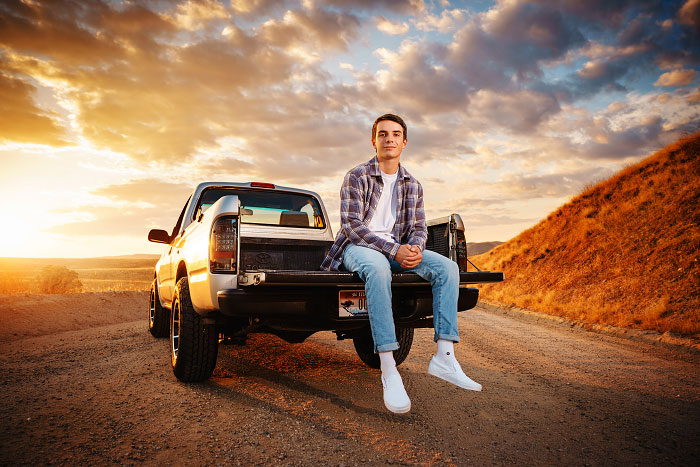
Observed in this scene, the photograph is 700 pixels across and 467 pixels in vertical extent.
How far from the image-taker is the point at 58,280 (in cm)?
1581

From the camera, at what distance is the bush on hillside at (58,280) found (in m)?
15.1

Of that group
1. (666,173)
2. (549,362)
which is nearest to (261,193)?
(549,362)

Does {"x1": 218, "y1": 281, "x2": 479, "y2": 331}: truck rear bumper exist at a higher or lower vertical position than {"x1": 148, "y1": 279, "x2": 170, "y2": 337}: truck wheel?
higher

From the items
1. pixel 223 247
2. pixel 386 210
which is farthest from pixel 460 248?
pixel 223 247

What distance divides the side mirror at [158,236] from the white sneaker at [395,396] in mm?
3955

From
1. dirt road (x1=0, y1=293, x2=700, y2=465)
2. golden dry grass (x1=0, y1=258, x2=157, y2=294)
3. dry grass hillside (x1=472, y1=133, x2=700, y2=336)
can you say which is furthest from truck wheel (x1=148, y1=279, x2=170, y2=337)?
dry grass hillside (x1=472, y1=133, x2=700, y2=336)

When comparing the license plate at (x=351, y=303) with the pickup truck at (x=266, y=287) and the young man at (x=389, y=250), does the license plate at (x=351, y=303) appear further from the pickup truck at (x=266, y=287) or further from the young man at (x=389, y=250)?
the young man at (x=389, y=250)

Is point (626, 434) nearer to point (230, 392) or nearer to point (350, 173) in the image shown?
point (350, 173)

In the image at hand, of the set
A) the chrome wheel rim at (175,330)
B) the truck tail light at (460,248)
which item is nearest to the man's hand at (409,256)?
the truck tail light at (460,248)

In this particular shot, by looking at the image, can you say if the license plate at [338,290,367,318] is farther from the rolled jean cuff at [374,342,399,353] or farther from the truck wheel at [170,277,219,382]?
the truck wheel at [170,277,219,382]

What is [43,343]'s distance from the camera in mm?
6469

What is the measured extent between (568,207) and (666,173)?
5.18 m

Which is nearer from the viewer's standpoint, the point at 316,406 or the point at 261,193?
the point at 316,406

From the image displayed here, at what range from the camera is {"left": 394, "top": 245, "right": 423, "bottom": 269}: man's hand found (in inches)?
126
